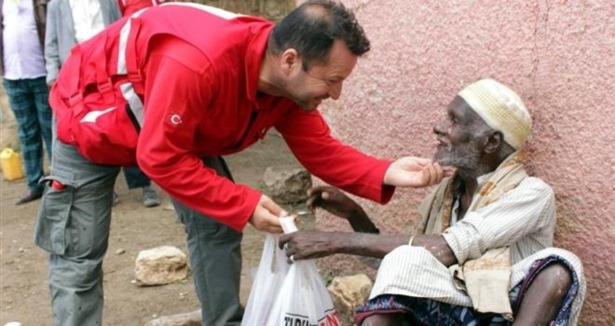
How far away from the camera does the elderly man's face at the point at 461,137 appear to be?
8.64 feet

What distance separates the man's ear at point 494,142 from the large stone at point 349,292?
1098 mm

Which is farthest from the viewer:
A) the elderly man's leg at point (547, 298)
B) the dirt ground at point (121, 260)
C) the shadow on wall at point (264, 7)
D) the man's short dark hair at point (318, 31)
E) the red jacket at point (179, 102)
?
the shadow on wall at point (264, 7)

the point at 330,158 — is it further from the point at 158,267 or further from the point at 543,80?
the point at 158,267

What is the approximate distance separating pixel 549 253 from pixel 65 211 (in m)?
1.73

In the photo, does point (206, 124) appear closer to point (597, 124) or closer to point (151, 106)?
point (151, 106)

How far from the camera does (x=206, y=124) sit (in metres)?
2.73

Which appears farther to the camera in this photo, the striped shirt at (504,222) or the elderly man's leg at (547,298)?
the striped shirt at (504,222)

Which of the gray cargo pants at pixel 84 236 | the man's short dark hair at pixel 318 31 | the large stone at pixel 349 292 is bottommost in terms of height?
the large stone at pixel 349 292

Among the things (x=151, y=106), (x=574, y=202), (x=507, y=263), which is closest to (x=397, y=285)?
(x=507, y=263)

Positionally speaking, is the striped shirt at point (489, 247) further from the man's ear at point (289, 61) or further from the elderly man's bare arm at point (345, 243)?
the man's ear at point (289, 61)

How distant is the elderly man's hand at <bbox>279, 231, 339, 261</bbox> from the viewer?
8.67 feet

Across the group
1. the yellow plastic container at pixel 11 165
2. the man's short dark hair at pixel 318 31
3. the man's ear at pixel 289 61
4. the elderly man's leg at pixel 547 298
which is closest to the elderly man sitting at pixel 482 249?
the elderly man's leg at pixel 547 298

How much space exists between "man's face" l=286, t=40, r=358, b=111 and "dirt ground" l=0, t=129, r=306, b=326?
1.80 metres

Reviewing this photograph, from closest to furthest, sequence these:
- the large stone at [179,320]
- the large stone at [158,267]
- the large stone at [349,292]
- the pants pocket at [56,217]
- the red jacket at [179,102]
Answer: the red jacket at [179,102]
the pants pocket at [56,217]
the large stone at [349,292]
the large stone at [179,320]
the large stone at [158,267]
